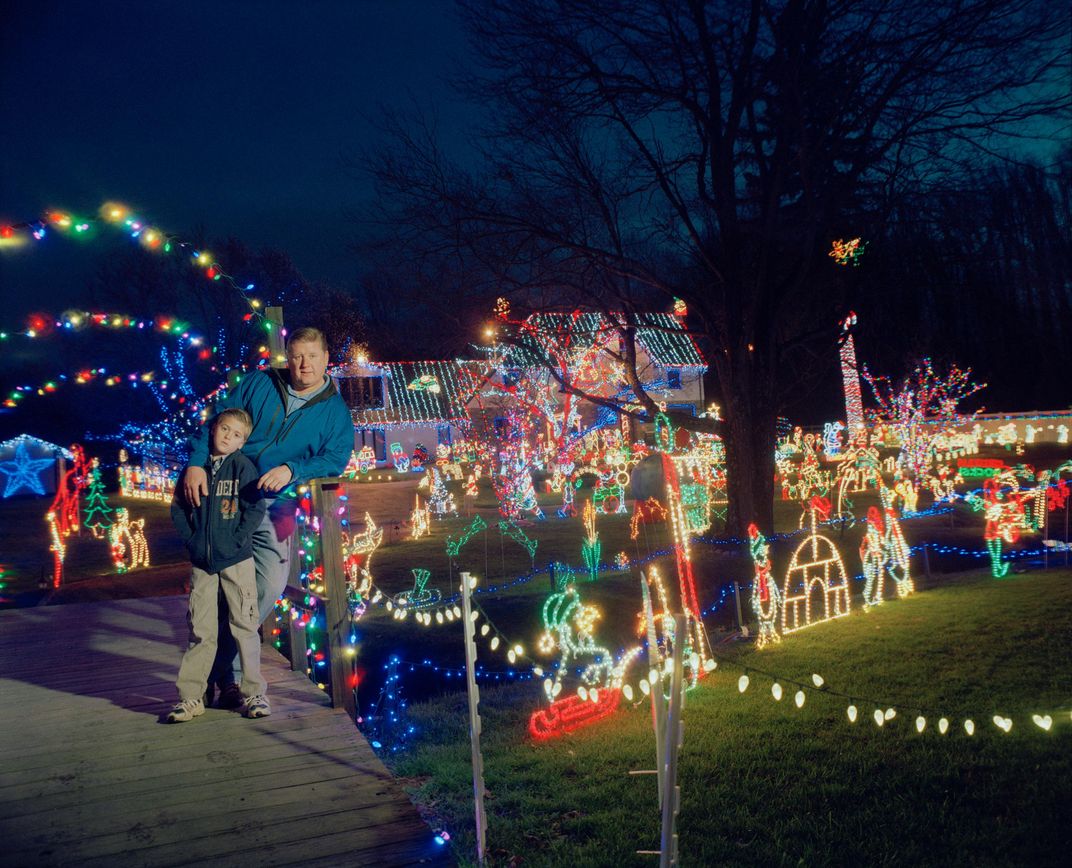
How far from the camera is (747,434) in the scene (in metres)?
13.3

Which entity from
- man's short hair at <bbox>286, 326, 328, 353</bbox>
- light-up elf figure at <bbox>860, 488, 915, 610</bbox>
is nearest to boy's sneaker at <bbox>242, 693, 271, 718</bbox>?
man's short hair at <bbox>286, 326, 328, 353</bbox>

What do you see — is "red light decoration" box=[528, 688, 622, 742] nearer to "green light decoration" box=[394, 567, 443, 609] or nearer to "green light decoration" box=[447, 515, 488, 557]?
"green light decoration" box=[394, 567, 443, 609]

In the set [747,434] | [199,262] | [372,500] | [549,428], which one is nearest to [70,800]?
[199,262]

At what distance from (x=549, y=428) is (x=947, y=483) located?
32.1ft

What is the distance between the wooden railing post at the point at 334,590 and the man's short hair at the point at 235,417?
0.48 metres

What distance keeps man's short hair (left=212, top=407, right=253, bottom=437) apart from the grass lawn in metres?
2.51

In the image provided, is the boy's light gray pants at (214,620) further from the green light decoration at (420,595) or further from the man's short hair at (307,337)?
the green light decoration at (420,595)

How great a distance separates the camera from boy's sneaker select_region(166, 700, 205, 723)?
14.2 ft

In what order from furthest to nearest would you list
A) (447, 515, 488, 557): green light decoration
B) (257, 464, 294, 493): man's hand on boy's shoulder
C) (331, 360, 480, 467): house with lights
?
(331, 360, 480, 467): house with lights → (447, 515, 488, 557): green light decoration → (257, 464, 294, 493): man's hand on boy's shoulder

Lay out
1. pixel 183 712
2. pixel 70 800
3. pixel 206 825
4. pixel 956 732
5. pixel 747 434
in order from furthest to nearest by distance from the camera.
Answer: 1. pixel 747 434
2. pixel 956 732
3. pixel 183 712
4. pixel 70 800
5. pixel 206 825

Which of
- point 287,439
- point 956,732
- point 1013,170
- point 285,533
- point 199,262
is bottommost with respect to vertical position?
point 956,732

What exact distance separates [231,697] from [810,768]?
140 inches

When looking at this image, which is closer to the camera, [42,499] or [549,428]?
[549,428]

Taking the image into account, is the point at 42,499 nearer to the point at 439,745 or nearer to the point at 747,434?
the point at 747,434
